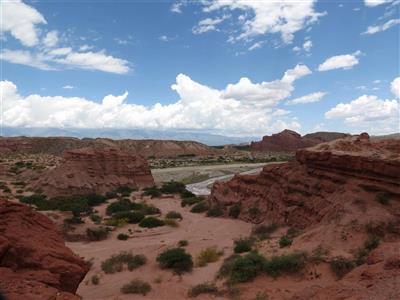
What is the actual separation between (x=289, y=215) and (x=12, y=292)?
1823 centimetres

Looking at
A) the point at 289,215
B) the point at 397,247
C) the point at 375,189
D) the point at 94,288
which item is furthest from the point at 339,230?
the point at 94,288

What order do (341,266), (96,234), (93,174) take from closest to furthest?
(341,266) → (96,234) → (93,174)

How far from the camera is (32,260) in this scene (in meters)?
8.24

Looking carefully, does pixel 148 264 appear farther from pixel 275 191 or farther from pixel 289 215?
pixel 275 191

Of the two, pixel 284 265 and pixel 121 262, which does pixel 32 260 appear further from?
pixel 121 262

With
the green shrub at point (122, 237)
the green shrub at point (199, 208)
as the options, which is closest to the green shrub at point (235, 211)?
the green shrub at point (199, 208)

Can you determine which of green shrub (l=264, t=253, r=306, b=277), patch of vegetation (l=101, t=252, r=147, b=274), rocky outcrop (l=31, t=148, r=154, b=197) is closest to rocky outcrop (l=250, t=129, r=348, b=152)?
rocky outcrop (l=31, t=148, r=154, b=197)

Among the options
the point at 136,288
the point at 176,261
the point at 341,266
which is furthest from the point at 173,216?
the point at 341,266

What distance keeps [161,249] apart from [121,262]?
262 cm

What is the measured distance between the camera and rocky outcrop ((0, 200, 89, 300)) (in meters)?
7.10

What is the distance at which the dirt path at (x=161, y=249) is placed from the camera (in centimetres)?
1392

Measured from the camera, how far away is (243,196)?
30.3 m

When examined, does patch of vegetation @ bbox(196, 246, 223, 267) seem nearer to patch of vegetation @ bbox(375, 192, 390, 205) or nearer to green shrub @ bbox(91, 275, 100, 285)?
green shrub @ bbox(91, 275, 100, 285)

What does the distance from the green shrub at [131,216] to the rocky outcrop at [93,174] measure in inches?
408
